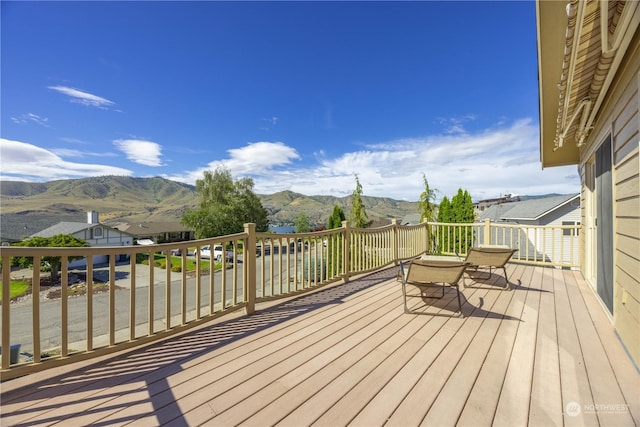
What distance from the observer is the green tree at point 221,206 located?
27.3 meters

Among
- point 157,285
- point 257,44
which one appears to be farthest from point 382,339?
point 157,285

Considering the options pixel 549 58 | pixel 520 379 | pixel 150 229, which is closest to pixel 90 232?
pixel 150 229

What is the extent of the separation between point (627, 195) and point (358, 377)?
249cm

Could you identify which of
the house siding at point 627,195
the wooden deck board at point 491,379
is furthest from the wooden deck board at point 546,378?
the house siding at point 627,195

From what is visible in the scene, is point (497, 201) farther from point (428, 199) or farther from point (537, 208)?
point (428, 199)

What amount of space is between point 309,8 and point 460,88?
7.80 m

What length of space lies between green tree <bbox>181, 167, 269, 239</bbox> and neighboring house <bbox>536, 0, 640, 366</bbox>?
2731cm

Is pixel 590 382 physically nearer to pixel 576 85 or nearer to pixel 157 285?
pixel 576 85

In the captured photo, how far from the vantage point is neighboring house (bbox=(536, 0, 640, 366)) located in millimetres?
1520

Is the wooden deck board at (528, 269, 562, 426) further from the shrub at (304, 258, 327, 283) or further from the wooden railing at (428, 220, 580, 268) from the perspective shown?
the shrub at (304, 258, 327, 283)

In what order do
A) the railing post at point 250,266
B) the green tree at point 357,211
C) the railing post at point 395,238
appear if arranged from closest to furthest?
the railing post at point 250,266
the railing post at point 395,238
the green tree at point 357,211

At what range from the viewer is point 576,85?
2.24 m

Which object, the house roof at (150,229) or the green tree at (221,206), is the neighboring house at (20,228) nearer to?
the house roof at (150,229)

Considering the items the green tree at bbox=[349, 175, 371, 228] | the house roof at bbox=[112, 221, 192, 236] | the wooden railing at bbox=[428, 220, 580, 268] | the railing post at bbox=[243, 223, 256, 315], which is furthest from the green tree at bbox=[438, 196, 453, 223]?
the house roof at bbox=[112, 221, 192, 236]
